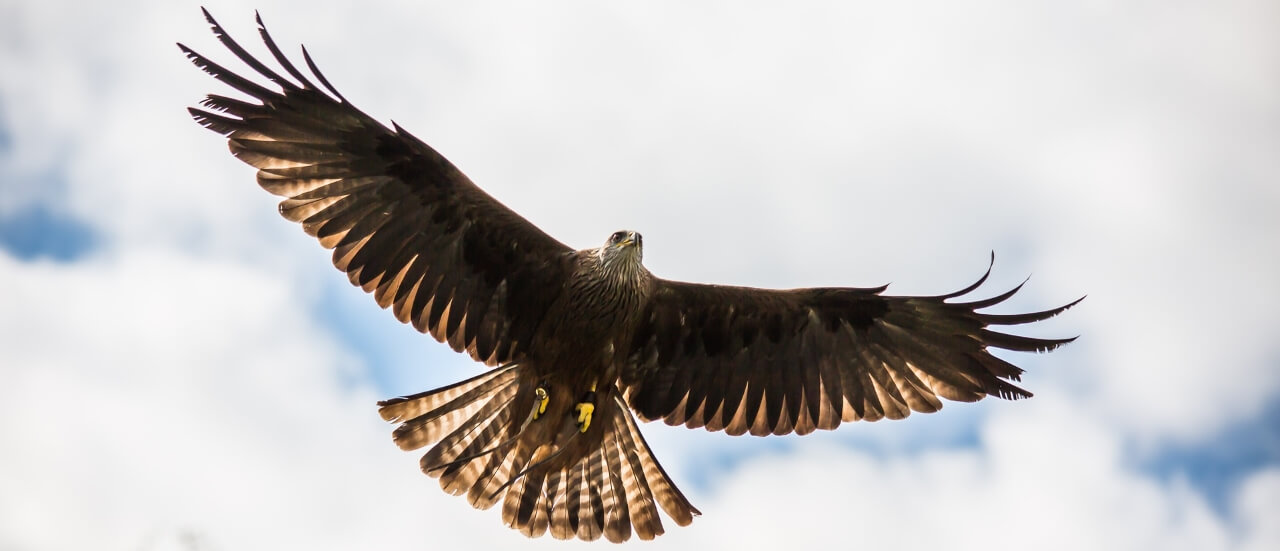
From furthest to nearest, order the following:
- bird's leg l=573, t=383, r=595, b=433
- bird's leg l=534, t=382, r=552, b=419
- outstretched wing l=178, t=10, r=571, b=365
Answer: bird's leg l=573, t=383, r=595, b=433 < bird's leg l=534, t=382, r=552, b=419 < outstretched wing l=178, t=10, r=571, b=365

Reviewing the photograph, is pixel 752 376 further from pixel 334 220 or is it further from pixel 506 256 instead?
pixel 334 220

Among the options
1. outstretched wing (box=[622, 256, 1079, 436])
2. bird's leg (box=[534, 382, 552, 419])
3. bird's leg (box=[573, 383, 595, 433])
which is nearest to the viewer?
bird's leg (box=[534, 382, 552, 419])

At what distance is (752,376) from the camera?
32.8 feet

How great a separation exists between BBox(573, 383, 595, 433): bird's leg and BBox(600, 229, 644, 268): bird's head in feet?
3.03

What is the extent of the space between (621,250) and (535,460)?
5.46ft

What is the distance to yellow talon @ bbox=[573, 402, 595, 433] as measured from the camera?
945 cm

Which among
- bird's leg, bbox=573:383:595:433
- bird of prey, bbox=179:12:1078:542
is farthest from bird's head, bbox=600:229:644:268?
bird's leg, bbox=573:383:595:433

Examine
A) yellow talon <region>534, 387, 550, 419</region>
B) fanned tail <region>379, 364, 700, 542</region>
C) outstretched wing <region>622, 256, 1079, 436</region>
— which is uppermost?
outstretched wing <region>622, 256, 1079, 436</region>

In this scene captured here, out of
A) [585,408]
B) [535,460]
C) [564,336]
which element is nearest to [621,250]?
[564,336]

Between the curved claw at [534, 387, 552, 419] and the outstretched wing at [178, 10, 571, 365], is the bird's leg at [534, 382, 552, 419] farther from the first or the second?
the outstretched wing at [178, 10, 571, 365]

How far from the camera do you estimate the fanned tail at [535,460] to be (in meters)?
9.35

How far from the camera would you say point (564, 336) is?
30.5 feet

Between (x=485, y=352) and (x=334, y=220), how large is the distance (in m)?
1.40

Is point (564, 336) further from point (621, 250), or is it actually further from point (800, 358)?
Result: point (800, 358)
